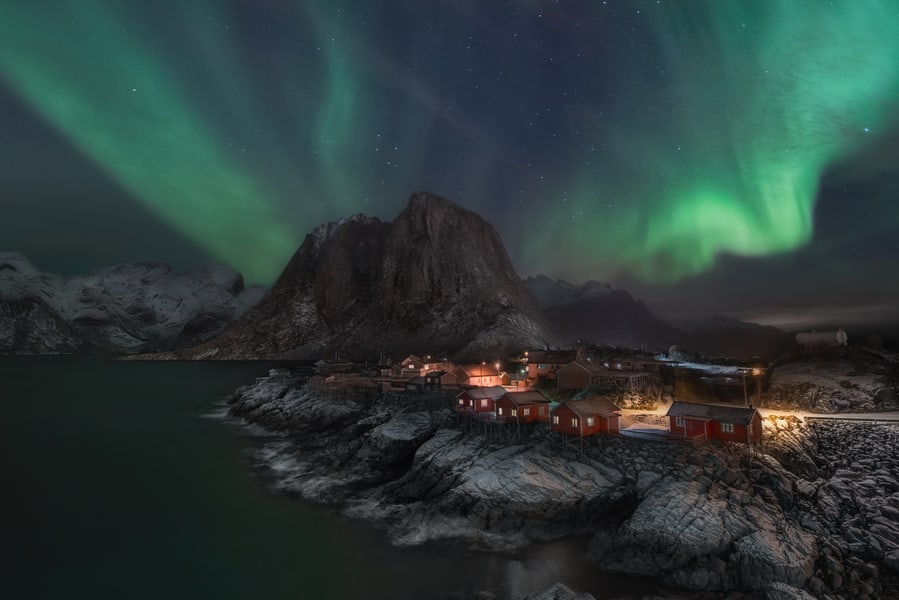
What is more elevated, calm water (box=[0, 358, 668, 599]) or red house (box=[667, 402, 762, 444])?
red house (box=[667, 402, 762, 444])

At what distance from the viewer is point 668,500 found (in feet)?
92.3

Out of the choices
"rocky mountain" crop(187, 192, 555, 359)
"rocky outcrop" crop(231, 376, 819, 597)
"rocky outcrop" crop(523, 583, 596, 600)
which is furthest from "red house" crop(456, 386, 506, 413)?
Answer: "rocky mountain" crop(187, 192, 555, 359)

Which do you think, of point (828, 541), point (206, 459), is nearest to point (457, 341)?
point (206, 459)

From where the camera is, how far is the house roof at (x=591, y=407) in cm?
3744

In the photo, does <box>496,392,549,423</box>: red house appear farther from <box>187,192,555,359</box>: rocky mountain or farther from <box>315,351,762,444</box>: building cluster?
<box>187,192,555,359</box>: rocky mountain

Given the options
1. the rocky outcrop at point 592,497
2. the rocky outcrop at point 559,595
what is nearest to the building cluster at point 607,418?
the rocky outcrop at point 592,497

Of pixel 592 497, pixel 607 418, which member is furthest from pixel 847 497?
pixel 607 418

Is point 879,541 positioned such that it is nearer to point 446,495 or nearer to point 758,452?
point 758,452

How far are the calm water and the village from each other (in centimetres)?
1233

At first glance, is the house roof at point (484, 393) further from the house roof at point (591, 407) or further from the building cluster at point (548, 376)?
the house roof at point (591, 407)

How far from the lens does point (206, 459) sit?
2095 inches

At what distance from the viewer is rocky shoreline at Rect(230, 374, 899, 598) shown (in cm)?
2381

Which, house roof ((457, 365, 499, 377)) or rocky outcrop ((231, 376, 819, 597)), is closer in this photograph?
rocky outcrop ((231, 376, 819, 597))

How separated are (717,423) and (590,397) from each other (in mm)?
9668
